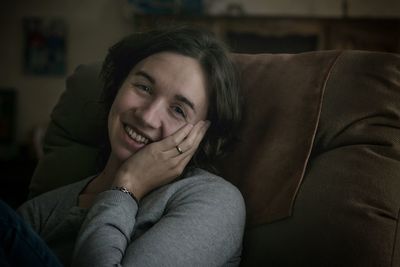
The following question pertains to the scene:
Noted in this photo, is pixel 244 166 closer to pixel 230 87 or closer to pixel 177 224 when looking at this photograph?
pixel 230 87

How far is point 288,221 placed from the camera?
3.02 feet

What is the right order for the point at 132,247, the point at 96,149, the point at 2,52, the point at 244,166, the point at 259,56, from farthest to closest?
the point at 2,52 < the point at 96,149 < the point at 259,56 < the point at 244,166 < the point at 132,247

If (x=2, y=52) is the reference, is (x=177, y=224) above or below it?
above

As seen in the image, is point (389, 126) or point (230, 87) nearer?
point (389, 126)

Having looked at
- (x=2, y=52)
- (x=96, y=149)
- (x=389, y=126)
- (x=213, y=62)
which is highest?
(x=213, y=62)

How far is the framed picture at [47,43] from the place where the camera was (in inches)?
147

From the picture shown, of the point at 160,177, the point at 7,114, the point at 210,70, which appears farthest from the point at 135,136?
the point at 7,114

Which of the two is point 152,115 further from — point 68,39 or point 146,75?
point 68,39

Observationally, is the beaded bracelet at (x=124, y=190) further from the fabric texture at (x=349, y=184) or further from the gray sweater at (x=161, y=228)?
the fabric texture at (x=349, y=184)

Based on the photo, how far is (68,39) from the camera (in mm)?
3742

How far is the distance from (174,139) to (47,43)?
10.0ft

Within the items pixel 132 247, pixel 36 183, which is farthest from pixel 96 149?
pixel 132 247

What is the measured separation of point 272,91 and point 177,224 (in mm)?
423

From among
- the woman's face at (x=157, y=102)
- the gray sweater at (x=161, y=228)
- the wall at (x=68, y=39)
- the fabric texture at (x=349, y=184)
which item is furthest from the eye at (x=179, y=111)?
the wall at (x=68, y=39)
